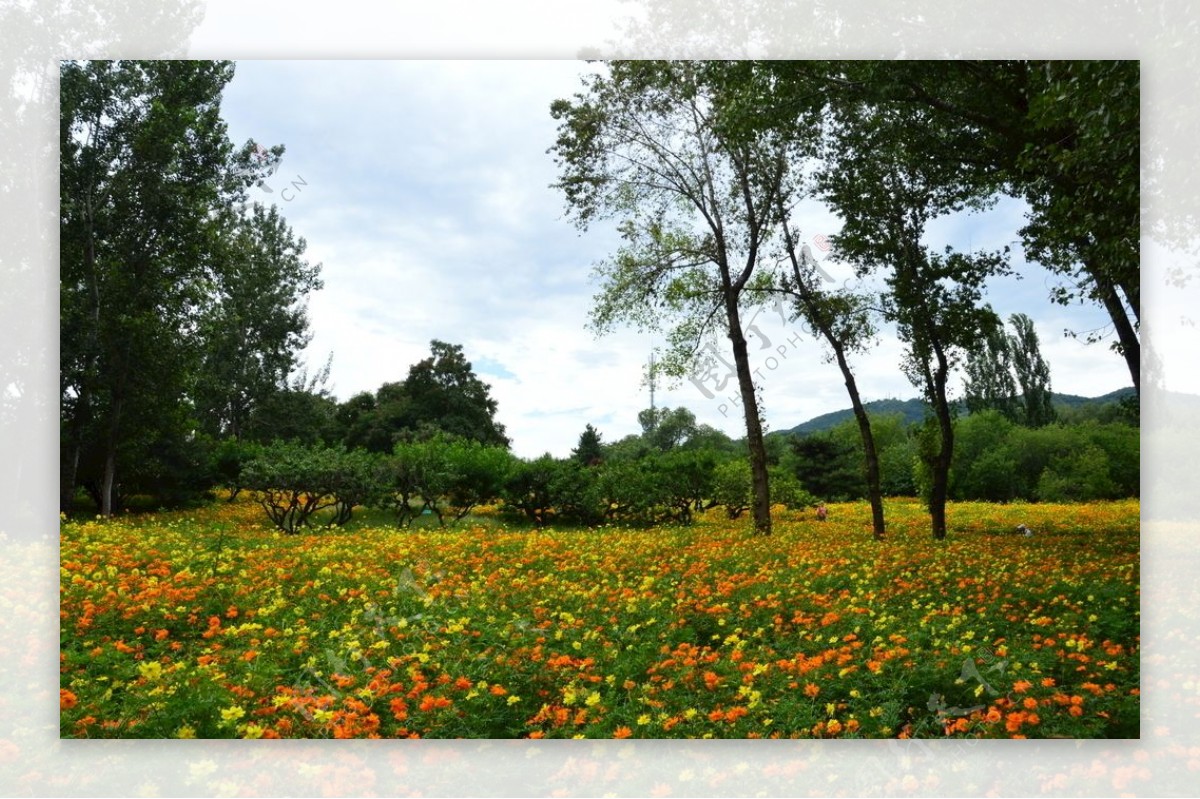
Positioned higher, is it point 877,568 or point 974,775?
point 877,568

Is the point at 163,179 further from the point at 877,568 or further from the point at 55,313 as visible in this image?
the point at 877,568

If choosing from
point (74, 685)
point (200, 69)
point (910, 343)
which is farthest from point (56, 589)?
point (910, 343)

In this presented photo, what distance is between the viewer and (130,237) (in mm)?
5109

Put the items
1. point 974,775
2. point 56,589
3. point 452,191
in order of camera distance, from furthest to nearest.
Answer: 1. point 452,191
2. point 56,589
3. point 974,775

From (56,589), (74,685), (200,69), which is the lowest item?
(74,685)

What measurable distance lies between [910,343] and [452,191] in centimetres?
318

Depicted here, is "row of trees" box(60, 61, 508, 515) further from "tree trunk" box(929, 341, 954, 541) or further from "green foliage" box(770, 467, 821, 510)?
"tree trunk" box(929, 341, 954, 541)

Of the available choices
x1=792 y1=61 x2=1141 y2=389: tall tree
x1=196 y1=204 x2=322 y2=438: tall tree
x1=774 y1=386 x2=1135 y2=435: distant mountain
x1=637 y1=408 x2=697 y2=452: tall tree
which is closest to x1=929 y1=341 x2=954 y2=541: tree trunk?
x1=774 y1=386 x2=1135 y2=435: distant mountain

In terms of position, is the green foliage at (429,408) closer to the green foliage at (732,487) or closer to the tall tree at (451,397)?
the tall tree at (451,397)

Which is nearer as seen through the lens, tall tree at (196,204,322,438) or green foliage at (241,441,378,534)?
tall tree at (196,204,322,438)

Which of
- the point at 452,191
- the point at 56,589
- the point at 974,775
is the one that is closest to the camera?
the point at 974,775

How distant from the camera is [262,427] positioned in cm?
516

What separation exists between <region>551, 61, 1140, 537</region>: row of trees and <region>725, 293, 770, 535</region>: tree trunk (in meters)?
0.01

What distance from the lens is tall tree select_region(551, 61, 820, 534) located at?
17.0 feet
